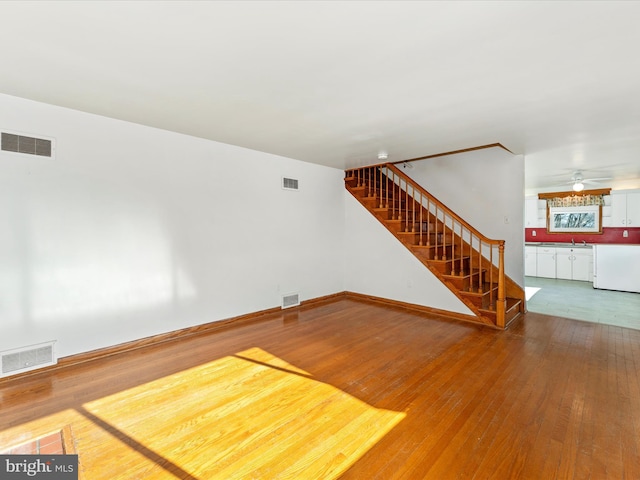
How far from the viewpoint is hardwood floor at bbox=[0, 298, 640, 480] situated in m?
1.73

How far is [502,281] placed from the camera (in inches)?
158

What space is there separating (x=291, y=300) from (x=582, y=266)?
709 cm

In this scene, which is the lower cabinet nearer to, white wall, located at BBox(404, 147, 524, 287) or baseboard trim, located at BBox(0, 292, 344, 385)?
white wall, located at BBox(404, 147, 524, 287)

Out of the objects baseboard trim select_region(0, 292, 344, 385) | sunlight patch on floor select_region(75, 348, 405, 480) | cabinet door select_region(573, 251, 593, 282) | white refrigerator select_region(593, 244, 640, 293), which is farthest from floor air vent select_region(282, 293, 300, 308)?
cabinet door select_region(573, 251, 593, 282)

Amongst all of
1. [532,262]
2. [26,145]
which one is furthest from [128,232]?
[532,262]

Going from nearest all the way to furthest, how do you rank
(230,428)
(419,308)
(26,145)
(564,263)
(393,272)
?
(230,428) → (26,145) → (419,308) → (393,272) → (564,263)

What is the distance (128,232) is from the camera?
10.8 feet

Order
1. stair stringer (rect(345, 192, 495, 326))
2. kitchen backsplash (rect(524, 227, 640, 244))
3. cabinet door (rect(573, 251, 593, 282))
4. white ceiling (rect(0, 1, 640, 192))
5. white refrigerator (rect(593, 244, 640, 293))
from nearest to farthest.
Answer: white ceiling (rect(0, 1, 640, 192))
stair stringer (rect(345, 192, 495, 326))
white refrigerator (rect(593, 244, 640, 293))
kitchen backsplash (rect(524, 227, 640, 244))
cabinet door (rect(573, 251, 593, 282))

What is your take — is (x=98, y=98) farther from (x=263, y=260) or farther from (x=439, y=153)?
(x=439, y=153)

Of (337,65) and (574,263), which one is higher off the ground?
(337,65)

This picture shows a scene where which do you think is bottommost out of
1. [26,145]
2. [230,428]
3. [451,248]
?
[230,428]

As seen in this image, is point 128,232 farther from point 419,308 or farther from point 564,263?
point 564,263

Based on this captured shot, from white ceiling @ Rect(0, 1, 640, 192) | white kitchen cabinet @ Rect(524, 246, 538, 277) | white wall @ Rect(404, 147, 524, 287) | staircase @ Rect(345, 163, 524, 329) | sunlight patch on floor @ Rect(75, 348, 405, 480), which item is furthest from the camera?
white kitchen cabinet @ Rect(524, 246, 538, 277)

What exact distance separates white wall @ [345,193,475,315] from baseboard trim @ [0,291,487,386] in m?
0.09
